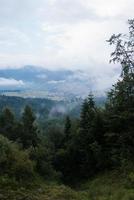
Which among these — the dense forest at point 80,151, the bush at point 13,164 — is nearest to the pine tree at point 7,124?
the dense forest at point 80,151

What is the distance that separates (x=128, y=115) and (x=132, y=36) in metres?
7.57

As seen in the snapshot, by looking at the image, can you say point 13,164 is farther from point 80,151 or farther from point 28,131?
point 28,131

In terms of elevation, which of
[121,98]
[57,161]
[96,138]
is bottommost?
[57,161]

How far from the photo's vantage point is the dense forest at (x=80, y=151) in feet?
79.2

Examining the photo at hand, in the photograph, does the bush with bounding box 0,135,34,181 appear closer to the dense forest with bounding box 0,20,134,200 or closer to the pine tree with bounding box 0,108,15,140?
the dense forest with bounding box 0,20,134,200

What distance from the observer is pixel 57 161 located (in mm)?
70312

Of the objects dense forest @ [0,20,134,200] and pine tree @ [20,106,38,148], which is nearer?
Result: dense forest @ [0,20,134,200]

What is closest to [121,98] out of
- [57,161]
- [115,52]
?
[115,52]

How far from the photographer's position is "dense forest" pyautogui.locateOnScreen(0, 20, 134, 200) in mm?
24125

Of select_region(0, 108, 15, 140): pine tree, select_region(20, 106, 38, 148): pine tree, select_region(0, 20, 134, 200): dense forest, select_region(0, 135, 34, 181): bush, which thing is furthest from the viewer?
select_region(0, 108, 15, 140): pine tree

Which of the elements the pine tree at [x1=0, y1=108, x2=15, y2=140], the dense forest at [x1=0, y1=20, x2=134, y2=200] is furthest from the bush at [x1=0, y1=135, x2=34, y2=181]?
the pine tree at [x1=0, y1=108, x2=15, y2=140]

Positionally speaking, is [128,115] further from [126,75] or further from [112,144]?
[112,144]

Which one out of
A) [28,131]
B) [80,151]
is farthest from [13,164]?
[28,131]

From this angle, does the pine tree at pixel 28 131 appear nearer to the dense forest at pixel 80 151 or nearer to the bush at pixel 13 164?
the dense forest at pixel 80 151
